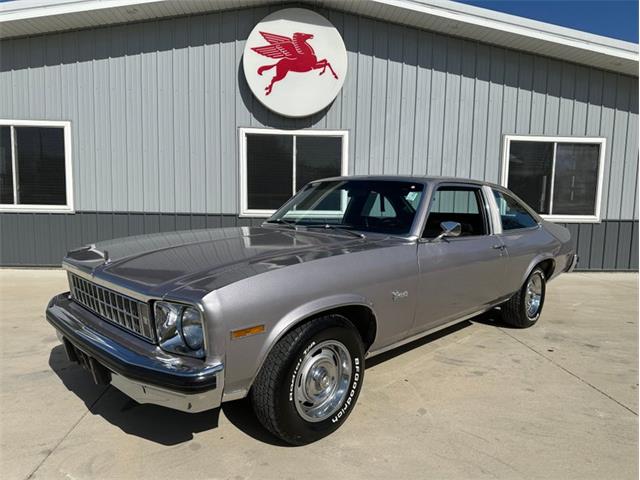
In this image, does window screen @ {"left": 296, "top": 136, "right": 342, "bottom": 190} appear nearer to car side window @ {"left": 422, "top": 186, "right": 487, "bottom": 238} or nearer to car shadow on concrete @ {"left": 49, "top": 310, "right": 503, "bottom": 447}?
car side window @ {"left": 422, "top": 186, "right": 487, "bottom": 238}

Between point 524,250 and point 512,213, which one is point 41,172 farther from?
point 524,250

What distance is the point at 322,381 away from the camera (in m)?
2.81

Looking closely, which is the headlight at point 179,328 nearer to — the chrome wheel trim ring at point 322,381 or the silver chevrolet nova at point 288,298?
the silver chevrolet nova at point 288,298

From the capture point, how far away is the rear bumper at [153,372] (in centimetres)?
219

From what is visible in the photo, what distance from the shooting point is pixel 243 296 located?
2309 mm

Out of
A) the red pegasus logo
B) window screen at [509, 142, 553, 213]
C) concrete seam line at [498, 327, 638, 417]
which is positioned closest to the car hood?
concrete seam line at [498, 327, 638, 417]

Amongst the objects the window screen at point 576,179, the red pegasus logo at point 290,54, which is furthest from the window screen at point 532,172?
the red pegasus logo at point 290,54

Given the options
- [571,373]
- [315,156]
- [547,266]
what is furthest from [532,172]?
[571,373]

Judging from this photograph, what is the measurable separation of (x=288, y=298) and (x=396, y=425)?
1.24 metres

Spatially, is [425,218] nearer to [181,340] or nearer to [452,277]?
[452,277]

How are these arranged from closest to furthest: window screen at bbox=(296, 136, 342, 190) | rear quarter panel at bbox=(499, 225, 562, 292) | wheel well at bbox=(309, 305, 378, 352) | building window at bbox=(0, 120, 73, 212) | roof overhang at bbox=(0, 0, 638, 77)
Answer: wheel well at bbox=(309, 305, 378, 352) < rear quarter panel at bbox=(499, 225, 562, 292) < roof overhang at bbox=(0, 0, 638, 77) < building window at bbox=(0, 120, 73, 212) < window screen at bbox=(296, 136, 342, 190)

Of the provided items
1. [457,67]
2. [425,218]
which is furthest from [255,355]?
[457,67]

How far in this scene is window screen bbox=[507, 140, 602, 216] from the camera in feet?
27.9

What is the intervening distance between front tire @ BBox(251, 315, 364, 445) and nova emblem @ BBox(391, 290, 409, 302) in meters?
0.42
